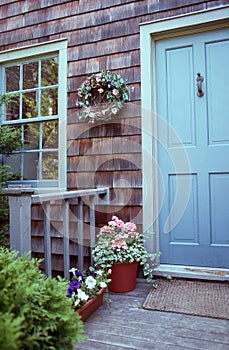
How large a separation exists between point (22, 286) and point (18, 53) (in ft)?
8.73

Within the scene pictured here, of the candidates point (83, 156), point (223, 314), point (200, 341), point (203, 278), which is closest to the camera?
point (200, 341)

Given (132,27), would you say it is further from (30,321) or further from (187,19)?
(30,321)

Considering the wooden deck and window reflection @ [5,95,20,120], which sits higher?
window reflection @ [5,95,20,120]

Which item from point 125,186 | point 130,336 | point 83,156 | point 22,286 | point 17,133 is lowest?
point 130,336

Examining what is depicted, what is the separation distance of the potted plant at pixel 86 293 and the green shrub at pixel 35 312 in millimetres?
487

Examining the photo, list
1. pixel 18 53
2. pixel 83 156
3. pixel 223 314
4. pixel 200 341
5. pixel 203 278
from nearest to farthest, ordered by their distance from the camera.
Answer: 1. pixel 200 341
2. pixel 223 314
3. pixel 203 278
4. pixel 83 156
5. pixel 18 53

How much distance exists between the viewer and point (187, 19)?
92.6 inches

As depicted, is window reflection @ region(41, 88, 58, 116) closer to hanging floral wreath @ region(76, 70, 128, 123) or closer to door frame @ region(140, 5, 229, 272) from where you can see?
hanging floral wreath @ region(76, 70, 128, 123)

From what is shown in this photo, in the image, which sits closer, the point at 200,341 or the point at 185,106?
the point at 200,341

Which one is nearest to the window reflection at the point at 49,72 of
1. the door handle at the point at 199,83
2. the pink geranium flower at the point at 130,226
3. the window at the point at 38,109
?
the window at the point at 38,109

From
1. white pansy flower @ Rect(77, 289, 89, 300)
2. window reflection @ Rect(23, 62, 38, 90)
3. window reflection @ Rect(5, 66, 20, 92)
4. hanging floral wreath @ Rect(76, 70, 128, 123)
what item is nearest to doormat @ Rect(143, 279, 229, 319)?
white pansy flower @ Rect(77, 289, 89, 300)

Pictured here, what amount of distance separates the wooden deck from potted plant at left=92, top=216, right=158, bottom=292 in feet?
0.80

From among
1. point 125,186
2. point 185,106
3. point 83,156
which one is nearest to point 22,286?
point 125,186

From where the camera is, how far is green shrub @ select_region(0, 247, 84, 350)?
0.96 m
